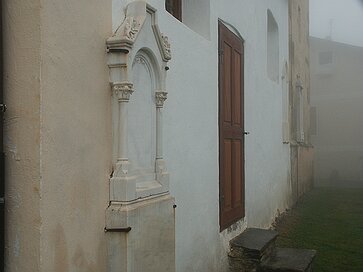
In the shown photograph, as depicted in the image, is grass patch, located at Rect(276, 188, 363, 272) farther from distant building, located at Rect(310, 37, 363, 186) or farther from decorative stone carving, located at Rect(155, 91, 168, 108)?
distant building, located at Rect(310, 37, 363, 186)

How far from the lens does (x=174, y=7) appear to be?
490 cm

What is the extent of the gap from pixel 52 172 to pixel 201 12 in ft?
10.3

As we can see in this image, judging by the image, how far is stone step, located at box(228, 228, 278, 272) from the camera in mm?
5516

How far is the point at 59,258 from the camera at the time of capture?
2.50 meters

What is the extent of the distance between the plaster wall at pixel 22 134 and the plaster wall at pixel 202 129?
2.56ft

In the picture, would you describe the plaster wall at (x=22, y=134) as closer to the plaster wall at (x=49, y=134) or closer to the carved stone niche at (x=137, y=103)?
the plaster wall at (x=49, y=134)

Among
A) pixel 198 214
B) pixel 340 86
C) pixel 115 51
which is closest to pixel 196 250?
pixel 198 214

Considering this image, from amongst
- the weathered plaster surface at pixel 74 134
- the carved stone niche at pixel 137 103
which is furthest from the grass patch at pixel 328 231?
the weathered plaster surface at pixel 74 134

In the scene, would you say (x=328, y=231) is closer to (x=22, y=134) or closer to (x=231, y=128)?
(x=231, y=128)

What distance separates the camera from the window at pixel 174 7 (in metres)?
4.75

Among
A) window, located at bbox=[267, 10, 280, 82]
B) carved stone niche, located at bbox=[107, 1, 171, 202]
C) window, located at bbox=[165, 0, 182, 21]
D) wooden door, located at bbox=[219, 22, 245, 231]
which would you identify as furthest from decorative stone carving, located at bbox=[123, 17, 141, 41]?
window, located at bbox=[267, 10, 280, 82]

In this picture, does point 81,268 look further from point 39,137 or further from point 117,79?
point 117,79

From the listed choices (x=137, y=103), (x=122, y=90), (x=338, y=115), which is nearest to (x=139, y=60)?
(x=137, y=103)

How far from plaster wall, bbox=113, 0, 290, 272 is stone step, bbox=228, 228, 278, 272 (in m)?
0.15
